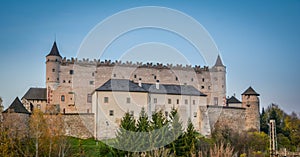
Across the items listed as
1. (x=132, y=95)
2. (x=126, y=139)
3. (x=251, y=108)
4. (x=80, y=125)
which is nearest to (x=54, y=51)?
(x=80, y=125)

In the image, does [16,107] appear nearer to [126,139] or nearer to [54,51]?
[54,51]

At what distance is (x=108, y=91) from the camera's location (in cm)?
4150

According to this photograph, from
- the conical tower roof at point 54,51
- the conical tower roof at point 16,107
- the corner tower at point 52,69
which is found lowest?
the conical tower roof at point 16,107

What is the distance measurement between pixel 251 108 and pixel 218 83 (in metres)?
8.53

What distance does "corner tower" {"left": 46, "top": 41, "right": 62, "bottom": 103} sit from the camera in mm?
52188

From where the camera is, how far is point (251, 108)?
50.0 m

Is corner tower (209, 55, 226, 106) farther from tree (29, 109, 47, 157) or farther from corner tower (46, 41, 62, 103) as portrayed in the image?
tree (29, 109, 47, 157)

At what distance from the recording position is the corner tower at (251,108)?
49344 millimetres

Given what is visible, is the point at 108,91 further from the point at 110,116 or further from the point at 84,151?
the point at 84,151

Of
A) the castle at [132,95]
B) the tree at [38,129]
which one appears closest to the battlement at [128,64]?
the castle at [132,95]

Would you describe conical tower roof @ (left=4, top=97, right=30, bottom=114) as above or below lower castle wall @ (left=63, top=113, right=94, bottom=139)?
above

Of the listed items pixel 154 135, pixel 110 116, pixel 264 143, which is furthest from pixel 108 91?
pixel 264 143

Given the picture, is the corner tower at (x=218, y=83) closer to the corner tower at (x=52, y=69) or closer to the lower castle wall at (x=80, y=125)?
the lower castle wall at (x=80, y=125)

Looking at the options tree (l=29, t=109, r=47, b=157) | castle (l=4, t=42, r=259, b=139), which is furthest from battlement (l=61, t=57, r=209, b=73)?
tree (l=29, t=109, r=47, b=157)
